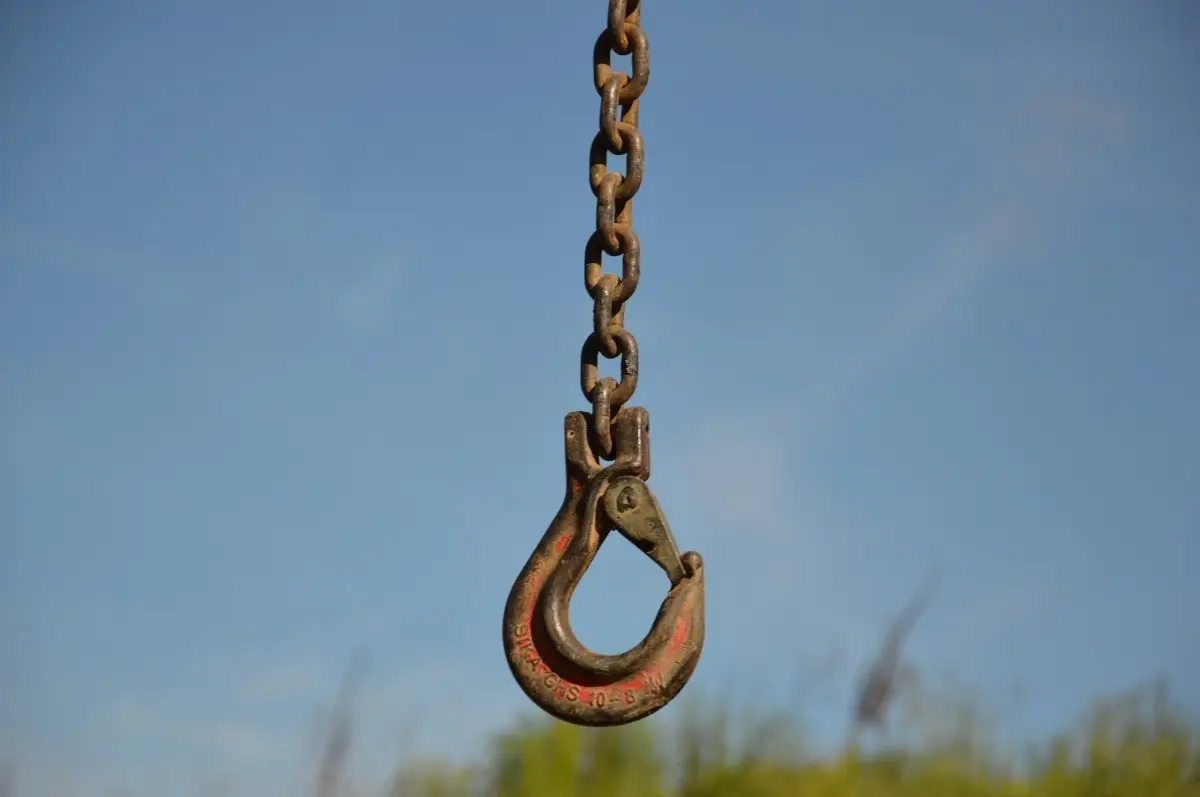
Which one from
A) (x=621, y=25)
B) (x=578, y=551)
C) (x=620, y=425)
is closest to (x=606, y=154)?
(x=621, y=25)

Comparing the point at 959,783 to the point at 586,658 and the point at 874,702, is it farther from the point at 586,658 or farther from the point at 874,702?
the point at 586,658

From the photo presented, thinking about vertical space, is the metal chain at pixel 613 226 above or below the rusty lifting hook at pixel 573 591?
above

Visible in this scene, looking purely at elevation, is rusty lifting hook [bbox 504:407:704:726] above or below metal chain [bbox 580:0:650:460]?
below

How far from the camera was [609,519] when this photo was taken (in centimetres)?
278

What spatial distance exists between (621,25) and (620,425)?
0.72 meters

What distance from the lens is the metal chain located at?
2742mm

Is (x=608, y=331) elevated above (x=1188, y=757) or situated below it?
below

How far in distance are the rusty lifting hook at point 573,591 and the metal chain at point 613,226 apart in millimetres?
52

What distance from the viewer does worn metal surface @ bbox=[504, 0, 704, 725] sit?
2.70m

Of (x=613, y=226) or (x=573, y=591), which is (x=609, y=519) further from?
(x=613, y=226)

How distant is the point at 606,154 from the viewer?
9.18 ft

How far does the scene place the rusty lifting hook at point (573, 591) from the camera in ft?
8.82

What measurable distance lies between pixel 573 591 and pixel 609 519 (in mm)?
145

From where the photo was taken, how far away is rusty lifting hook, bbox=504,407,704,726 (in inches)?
106
